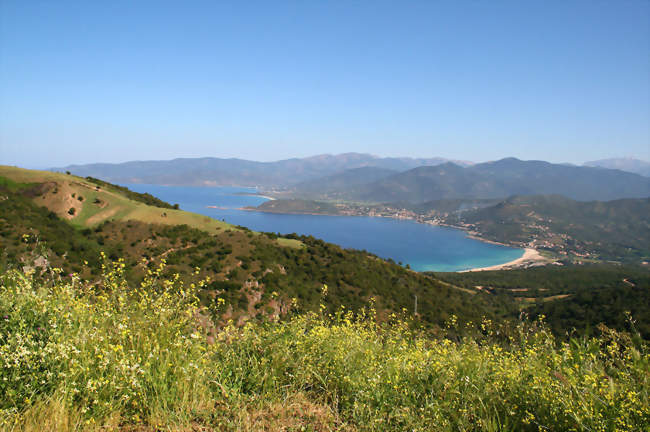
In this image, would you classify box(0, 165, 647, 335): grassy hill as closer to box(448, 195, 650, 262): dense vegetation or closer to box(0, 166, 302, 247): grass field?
box(0, 166, 302, 247): grass field

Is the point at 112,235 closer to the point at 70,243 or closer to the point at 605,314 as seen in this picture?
the point at 70,243

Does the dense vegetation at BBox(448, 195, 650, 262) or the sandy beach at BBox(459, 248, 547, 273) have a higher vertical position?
the dense vegetation at BBox(448, 195, 650, 262)

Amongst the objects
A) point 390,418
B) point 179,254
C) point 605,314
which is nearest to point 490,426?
point 390,418

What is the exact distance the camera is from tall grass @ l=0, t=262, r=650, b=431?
8.74ft

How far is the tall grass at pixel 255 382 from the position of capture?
2.66 m

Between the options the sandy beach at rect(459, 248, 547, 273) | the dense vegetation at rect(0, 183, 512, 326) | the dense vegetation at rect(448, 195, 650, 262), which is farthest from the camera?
the dense vegetation at rect(448, 195, 650, 262)

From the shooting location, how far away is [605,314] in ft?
107

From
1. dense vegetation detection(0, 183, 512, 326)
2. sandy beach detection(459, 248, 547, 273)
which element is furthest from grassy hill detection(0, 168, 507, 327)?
sandy beach detection(459, 248, 547, 273)

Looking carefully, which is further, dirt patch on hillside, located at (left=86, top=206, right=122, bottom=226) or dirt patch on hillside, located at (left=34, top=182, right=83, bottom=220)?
dirt patch on hillside, located at (left=86, top=206, right=122, bottom=226)

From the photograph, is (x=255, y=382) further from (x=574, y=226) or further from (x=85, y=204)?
(x=574, y=226)

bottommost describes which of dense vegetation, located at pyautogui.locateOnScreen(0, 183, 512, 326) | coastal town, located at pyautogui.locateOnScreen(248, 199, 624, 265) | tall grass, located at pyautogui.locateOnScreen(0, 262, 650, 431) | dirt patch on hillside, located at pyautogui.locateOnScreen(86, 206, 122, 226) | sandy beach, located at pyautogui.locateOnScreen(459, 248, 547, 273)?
sandy beach, located at pyautogui.locateOnScreen(459, 248, 547, 273)

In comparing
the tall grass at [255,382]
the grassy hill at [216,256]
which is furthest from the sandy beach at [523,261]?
the tall grass at [255,382]

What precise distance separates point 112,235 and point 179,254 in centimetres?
746

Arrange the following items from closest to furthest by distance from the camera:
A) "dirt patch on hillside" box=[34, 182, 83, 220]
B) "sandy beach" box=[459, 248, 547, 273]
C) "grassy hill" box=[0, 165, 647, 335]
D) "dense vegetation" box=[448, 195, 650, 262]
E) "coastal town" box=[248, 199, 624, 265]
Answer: "grassy hill" box=[0, 165, 647, 335], "dirt patch on hillside" box=[34, 182, 83, 220], "sandy beach" box=[459, 248, 547, 273], "coastal town" box=[248, 199, 624, 265], "dense vegetation" box=[448, 195, 650, 262]
